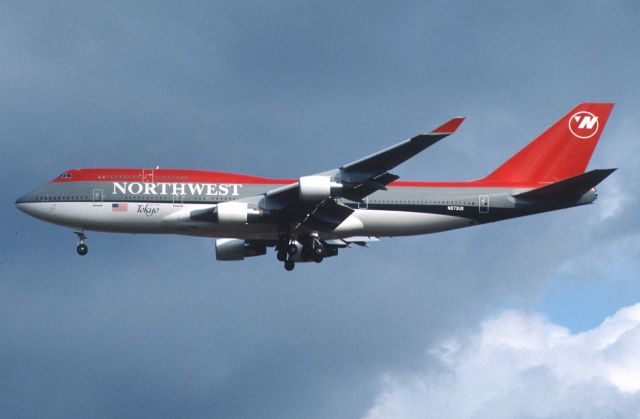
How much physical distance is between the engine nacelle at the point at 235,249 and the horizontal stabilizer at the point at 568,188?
14492 mm

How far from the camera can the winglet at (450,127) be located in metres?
48.3

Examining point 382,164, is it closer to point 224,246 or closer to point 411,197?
point 411,197

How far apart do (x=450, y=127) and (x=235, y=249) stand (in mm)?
18808

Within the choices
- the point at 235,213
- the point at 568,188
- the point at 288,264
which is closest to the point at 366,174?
the point at 235,213

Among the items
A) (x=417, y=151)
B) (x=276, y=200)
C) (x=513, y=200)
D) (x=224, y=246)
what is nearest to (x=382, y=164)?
(x=417, y=151)

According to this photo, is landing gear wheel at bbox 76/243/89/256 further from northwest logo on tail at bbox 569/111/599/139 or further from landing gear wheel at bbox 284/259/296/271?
northwest logo on tail at bbox 569/111/599/139

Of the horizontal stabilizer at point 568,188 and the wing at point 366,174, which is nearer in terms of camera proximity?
the wing at point 366,174

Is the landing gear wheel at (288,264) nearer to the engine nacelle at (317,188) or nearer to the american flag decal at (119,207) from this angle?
the engine nacelle at (317,188)

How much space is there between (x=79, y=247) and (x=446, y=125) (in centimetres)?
2124

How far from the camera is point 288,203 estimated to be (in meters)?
55.9

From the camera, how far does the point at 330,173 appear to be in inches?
2141

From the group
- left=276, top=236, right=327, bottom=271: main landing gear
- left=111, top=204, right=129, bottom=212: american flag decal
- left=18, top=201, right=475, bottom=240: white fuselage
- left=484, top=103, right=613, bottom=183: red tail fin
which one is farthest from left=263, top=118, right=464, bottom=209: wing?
left=484, top=103, right=613, bottom=183: red tail fin

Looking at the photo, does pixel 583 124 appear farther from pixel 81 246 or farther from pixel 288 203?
pixel 81 246

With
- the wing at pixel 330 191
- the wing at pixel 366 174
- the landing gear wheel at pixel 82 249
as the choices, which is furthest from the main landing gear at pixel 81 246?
the wing at pixel 366 174
